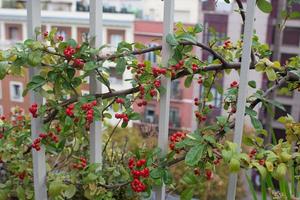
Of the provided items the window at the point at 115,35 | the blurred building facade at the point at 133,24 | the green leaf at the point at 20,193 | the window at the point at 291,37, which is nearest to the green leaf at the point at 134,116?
the green leaf at the point at 20,193

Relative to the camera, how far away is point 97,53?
740mm

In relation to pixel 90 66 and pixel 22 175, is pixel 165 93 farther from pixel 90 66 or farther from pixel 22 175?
pixel 22 175

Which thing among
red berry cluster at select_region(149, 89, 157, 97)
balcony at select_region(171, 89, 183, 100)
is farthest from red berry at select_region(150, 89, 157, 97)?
balcony at select_region(171, 89, 183, 100)

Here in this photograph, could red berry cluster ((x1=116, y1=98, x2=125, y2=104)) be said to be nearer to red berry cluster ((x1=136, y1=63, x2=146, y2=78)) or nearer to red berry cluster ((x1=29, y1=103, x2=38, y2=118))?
red berry cluster ((x1=136, y1=63, x2=146, y2=78))

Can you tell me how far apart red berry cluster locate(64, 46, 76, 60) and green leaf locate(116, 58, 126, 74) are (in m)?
0.09

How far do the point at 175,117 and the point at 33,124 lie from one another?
23.1ft

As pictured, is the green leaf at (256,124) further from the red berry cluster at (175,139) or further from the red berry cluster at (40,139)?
the red berry cluster at (40,139)

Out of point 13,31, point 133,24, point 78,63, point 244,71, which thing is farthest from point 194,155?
point 13,31

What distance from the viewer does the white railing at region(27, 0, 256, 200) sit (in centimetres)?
66

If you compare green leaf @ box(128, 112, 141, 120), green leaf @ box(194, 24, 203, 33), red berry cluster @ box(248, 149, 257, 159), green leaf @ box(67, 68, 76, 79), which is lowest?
red berry cluster @ box(248, 149, 257, 159)

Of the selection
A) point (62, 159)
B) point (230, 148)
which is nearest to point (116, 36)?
point (62, 159)

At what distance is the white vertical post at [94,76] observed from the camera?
74 cm

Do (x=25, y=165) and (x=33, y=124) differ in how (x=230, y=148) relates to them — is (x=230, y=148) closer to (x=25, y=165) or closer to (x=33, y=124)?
(x=33, y=124)

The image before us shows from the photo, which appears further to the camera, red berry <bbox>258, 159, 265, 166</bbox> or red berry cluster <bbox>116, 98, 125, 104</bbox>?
red berry cluster <bbox>116, 98, 125, 104</bbox>
